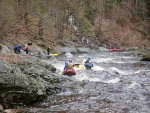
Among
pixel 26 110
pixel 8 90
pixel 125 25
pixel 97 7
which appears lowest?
pixel 26 110

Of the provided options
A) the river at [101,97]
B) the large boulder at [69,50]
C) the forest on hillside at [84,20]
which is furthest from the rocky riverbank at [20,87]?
the large boulder at [69,50]

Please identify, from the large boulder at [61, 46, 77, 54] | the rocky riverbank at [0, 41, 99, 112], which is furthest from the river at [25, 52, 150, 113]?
the large boulder at [61, 46, 77, 54]

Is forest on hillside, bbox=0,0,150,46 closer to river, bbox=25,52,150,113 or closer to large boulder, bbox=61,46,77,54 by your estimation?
large boulder, bbox=61,46,77,54

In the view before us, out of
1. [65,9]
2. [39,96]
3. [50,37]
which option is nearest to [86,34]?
[65,9]

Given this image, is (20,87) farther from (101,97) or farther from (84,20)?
(84,20)

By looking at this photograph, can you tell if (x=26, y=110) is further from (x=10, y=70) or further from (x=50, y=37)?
(x=50, y=37)

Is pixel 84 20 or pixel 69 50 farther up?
pixel 84 20

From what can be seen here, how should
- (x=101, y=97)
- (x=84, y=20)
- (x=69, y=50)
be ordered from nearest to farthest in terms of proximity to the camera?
(x=101, y=97)
(x=69, y=50)
(x=84, y=20)

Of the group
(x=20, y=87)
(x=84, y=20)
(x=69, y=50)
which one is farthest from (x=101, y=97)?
(x=84, y=20)

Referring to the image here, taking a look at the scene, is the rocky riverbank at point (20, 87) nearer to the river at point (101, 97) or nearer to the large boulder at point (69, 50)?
the river at point (101, 97)

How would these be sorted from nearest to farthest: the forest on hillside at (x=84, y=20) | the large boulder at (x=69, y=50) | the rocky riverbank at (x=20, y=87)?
the rocky riverbank at (x=20, y=87)
the large boulder at (x=69, y=50)
the forest on hillside at (x=84, y=20)

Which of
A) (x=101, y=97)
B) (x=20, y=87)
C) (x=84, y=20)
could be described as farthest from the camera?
(x=84, y=20)

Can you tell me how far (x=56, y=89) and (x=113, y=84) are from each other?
3.69 metres

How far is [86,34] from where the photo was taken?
46.6 meters
